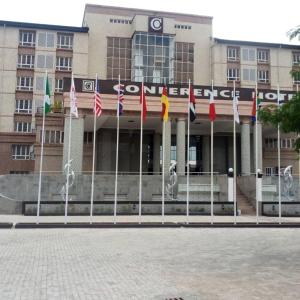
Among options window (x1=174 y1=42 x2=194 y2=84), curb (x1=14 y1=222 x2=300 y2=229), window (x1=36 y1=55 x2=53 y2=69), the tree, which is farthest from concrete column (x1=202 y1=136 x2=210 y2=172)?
the tree

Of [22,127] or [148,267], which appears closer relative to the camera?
[148,267]

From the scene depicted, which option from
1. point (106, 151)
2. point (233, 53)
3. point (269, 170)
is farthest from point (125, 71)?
point (269, 170)

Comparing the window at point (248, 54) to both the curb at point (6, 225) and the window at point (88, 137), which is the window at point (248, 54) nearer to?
the window at point (88, 137)

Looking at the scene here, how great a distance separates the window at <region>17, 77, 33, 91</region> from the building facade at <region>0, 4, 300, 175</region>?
0.42 ft

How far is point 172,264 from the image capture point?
12.2m

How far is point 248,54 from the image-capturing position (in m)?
65.1

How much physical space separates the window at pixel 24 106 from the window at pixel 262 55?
33319mm

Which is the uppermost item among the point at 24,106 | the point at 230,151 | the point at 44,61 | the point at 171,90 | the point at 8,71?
the point at 44,61

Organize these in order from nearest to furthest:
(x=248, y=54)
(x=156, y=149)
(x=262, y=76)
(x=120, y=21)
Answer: (x=156, y=149), (x=120, y=21), (x=248, y=54), (x=262, y=76)

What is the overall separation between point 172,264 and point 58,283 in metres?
3.77

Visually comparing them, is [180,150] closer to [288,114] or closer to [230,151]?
[230,151]

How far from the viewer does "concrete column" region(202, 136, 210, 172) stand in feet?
172

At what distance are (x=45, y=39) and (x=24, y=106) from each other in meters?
9.59

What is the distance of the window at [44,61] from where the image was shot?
6019cm
